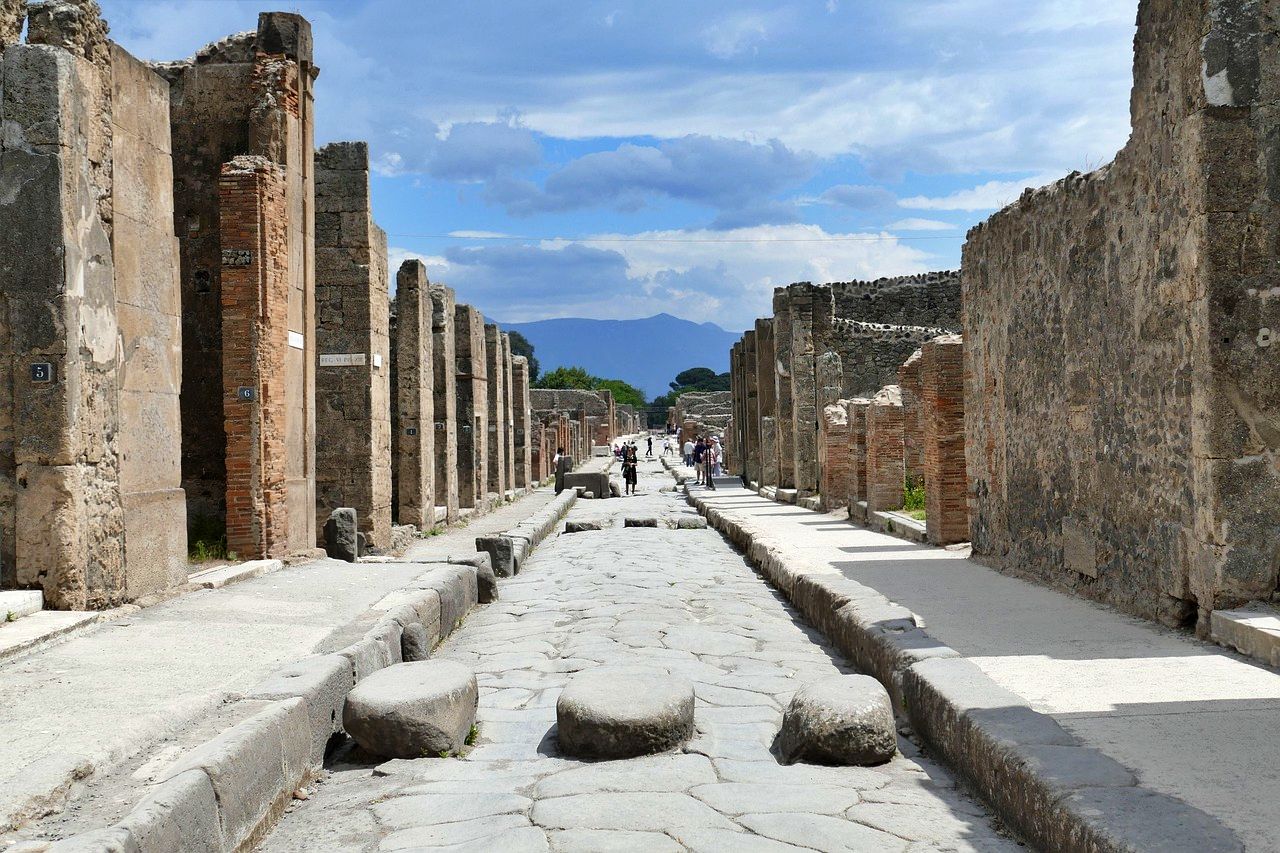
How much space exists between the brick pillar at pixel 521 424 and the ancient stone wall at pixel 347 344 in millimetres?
16182

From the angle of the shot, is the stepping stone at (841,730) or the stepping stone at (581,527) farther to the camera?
the stepping stone at (581,527)

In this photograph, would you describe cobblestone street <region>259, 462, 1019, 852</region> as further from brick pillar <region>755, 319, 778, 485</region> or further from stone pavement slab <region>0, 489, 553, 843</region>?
brick pillar <region>755, 319, 778, 485</region>

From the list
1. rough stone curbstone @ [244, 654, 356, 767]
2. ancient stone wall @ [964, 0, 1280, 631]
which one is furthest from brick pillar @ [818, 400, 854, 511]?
rough stone curbstone @ [244, 654, 356, 767]

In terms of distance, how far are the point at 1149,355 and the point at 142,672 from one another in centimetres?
551

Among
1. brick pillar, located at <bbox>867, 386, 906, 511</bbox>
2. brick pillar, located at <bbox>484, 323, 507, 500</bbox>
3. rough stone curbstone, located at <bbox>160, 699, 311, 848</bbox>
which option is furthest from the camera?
brick pillar, located at <bbox>484, 323, 507, 500</bbox>

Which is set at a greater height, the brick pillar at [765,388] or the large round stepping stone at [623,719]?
the brick pillar at [765,388]

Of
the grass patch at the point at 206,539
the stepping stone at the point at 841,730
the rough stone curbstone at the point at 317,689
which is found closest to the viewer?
the stepping stone at the point at 841,730

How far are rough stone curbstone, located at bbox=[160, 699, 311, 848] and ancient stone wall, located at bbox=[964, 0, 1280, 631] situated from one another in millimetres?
4435

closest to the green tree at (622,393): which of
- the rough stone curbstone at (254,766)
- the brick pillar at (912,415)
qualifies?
the brick pillar at (912,415)

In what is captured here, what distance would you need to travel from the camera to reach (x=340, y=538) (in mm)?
11422

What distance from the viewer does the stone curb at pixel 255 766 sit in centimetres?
314

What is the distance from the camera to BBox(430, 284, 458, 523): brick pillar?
18375 millimetres

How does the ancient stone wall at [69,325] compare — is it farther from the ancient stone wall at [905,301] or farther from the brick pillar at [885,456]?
the ancient stone wall at [905,301]

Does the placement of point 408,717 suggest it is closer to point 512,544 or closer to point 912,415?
point 512,544
